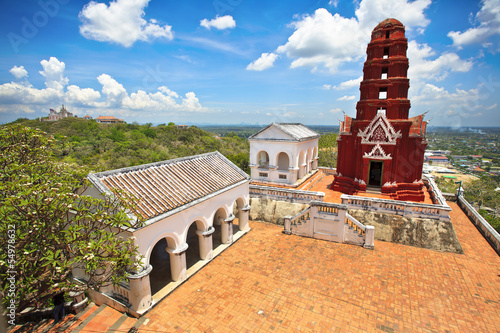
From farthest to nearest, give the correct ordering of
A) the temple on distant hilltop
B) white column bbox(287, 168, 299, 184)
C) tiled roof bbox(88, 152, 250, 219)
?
the temple on distant hilltop → white column bbox(287, 168, 299, 184) → tiled roof bbox(88, 152, 250, 219)

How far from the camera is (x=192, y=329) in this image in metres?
9.07

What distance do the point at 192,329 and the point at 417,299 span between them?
364 inches

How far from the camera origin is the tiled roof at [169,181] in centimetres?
1031

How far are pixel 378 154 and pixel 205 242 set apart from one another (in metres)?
13.8

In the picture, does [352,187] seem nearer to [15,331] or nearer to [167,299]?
[167,299]

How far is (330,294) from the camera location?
1073 cm

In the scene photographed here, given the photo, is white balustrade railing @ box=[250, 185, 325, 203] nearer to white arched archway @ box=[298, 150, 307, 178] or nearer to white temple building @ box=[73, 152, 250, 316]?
white temple building @ box=[73, 152, 250, 316]

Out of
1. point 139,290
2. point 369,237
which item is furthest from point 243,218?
point 139,290

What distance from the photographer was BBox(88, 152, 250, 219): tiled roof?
10305 mm

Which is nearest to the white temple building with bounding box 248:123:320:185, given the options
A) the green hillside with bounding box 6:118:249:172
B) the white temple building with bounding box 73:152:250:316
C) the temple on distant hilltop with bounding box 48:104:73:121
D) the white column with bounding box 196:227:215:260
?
the white temple building with bounding box 73:152:250:316

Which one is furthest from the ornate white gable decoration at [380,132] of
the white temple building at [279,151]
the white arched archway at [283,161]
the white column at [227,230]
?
the white column at [227,230]

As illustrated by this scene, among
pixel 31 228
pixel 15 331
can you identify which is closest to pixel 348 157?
pixel 31 228

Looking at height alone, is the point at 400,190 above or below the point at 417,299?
above

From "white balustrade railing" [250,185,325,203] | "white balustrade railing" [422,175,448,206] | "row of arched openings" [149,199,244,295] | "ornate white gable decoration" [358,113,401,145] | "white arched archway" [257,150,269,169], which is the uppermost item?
"ornate white gable decoration" [358,113,401,145]
